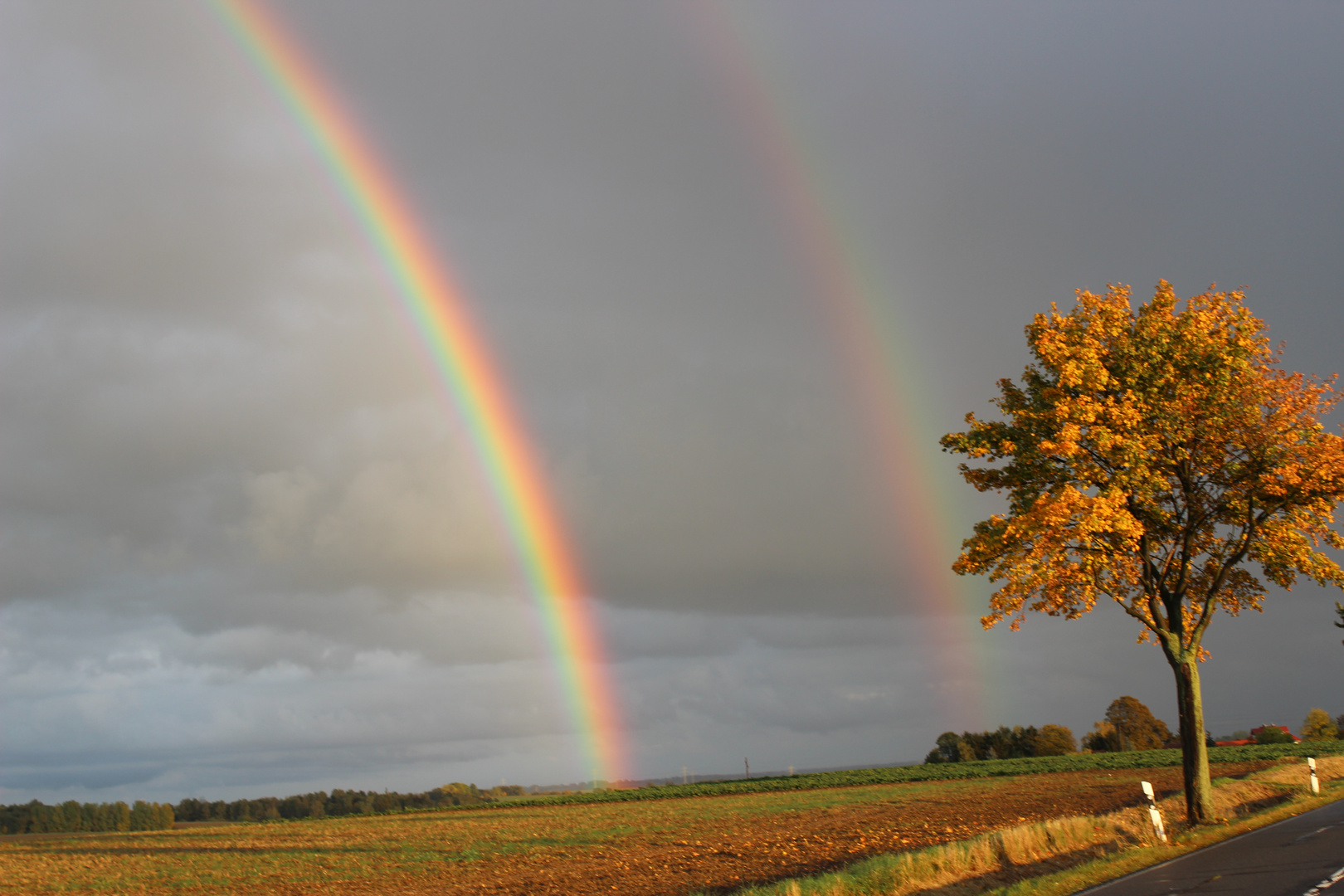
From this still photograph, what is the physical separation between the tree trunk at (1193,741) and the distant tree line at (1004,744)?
12950 centimetres

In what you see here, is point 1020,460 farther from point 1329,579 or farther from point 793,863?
point 793,863

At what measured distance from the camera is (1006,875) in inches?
802

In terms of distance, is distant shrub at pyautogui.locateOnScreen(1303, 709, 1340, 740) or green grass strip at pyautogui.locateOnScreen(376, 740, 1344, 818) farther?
distant shrub at pyautogui.locateOnScreen(1303, 709, 1340, 740)

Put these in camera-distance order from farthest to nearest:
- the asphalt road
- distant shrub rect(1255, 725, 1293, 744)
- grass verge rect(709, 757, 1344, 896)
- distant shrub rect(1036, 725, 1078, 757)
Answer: distant shrub rect(1036, 725, 1078, 757) < distant shrub rect(1255, 725, 1293, 744) < grass verge rect(709, 757, 1344, 896) < the asphalt road

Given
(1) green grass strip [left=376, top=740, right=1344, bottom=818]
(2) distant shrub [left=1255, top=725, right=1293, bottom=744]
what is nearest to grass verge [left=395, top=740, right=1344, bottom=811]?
(1) green grass strip [left=376, top=740, right=1344, bottom=818]

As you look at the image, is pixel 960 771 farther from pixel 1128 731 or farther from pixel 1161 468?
pixel 1161 468

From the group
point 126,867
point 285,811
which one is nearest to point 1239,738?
point 126,867

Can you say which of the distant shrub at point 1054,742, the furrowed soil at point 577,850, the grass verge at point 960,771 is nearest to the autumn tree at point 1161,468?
the furrowed soil at point 577,850

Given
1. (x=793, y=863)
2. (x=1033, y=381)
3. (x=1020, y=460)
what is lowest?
(x=793, y=863)

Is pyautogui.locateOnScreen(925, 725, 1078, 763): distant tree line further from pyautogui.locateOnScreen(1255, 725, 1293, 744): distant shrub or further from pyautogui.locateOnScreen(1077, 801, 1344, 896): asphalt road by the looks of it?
pyautogui.locateOnScreen(1077, 801, 1344, 896): asphalt road

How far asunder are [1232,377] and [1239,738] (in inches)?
5497

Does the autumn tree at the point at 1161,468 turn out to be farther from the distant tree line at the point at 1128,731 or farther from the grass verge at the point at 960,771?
the distant tree line at the point at 1128,731

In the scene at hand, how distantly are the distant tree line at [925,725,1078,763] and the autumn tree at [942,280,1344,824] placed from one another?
428 ft

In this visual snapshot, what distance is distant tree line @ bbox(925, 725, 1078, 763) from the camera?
151m
